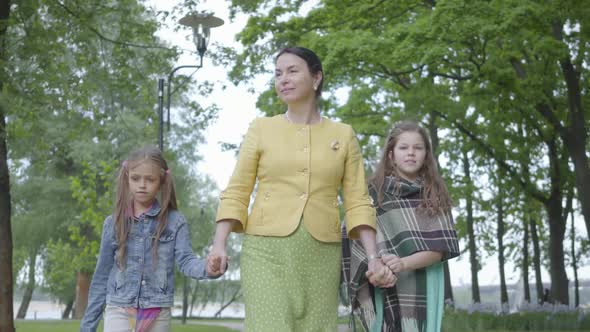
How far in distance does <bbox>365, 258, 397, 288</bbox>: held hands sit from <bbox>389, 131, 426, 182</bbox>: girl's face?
0.85 m

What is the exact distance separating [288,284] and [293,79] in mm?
1024

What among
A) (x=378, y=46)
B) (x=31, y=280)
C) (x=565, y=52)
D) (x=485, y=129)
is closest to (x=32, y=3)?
(x=378, y=46)

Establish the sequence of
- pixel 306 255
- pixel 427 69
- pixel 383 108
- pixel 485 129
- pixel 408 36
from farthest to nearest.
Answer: pixel 383 108
pixel 485 129
pixel 427 69
pixel 408 36
pixel 306 255

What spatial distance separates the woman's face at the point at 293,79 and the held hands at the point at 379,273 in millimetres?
898

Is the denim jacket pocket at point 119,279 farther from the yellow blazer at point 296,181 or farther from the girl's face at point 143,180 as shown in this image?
the yellow blazer at point 296,181

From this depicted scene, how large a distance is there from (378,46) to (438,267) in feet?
Result: 34.8

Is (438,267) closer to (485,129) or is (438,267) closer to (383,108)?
(485,129)

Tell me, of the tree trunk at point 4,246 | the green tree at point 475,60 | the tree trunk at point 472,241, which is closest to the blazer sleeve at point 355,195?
the tree trunk at point 4,246

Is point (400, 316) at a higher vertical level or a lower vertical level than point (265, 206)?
lower

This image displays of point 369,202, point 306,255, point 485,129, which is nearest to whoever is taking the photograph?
point 306,255

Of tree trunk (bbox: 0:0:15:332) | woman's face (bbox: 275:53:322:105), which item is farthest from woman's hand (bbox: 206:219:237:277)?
tree trunk (bbox: 0:0:15:332)

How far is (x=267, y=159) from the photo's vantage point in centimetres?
358

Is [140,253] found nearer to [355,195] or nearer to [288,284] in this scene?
[288,284]

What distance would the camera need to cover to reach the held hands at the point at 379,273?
3631 millimetres
